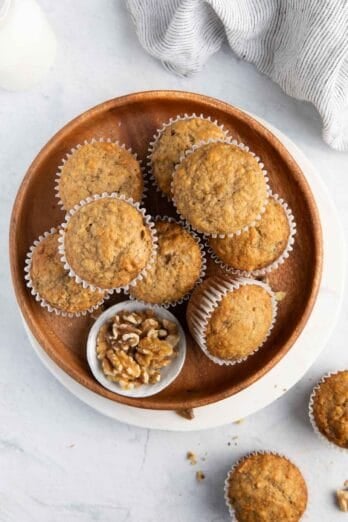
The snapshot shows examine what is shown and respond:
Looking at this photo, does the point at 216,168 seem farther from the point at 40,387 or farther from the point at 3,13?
the point at 40,387

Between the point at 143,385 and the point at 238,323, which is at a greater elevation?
the point at 238,323

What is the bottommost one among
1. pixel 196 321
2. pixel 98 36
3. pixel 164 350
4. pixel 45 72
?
pixel 164 350

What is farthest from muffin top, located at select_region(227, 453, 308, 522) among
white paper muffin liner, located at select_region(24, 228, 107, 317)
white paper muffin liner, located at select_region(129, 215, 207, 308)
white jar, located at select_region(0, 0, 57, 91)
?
white jar, located at select_region(0, 0, 57, 91)

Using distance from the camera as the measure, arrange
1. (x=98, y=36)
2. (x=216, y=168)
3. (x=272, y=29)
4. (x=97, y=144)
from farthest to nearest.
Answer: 1. (x=98, y=36)
2. (x=272, y=29)
3. (x=97, y=144)
4. (x=216, y=168)

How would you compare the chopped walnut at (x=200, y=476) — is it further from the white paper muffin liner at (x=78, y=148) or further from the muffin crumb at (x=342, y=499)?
the white paper muffin liner at (x=78, y=148)

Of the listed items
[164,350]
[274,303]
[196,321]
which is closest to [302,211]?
[274,303]

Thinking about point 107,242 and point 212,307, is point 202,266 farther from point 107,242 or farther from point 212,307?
point 107,242

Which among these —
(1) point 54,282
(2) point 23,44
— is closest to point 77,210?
(1) point 54,282
